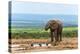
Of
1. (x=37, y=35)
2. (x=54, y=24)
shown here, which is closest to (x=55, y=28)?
(x=54, y=24)

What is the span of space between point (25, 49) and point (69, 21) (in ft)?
1.97

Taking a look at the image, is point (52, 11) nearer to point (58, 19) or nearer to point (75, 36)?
point (58, 19)

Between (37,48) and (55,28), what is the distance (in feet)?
0.98

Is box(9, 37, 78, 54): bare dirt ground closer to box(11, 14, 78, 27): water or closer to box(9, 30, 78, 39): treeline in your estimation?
box(9, 30, 78, 39): treeline

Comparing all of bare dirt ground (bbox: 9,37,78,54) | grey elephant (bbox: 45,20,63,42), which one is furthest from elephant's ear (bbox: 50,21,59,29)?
bare dirt ground (bbox: 9,37,78,54)

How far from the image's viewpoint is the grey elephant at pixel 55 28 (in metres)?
2.02

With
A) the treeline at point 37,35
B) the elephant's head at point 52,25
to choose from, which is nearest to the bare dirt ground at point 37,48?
the treeline at point 37,35

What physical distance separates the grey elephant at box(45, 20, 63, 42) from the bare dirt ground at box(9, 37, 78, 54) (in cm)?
7

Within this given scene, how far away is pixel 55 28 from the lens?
2037mm

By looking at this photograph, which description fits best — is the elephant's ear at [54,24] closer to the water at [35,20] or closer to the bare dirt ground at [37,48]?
the water at [35,20]

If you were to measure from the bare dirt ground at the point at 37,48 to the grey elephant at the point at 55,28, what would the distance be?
7 centimetres

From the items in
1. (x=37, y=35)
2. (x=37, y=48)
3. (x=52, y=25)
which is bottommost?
(x=37, y=48)

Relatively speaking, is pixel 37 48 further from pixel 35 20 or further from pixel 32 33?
pixel 35 20

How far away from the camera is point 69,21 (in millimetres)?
2104
